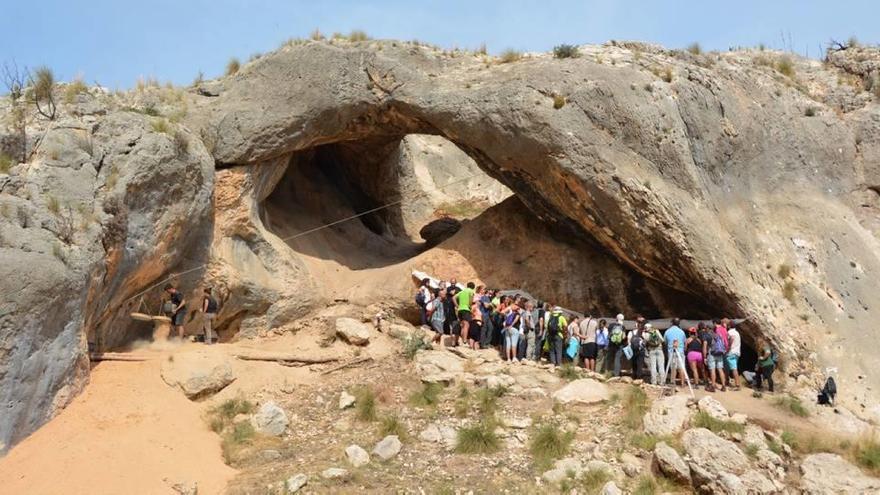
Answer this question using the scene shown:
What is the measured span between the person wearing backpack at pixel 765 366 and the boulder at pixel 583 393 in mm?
3027

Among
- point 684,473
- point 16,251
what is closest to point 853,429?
point 684,473

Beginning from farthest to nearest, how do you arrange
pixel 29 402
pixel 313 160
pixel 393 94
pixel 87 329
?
pixel 313 160 < pixel 393 94 < pixel 87 329 < pixel 29 402

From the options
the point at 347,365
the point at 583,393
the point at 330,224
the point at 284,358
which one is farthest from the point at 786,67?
the point at 284,358

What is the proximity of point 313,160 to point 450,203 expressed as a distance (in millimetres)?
5971

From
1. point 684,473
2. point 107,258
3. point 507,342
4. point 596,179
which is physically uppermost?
point 596,179

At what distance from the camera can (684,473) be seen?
10570mm

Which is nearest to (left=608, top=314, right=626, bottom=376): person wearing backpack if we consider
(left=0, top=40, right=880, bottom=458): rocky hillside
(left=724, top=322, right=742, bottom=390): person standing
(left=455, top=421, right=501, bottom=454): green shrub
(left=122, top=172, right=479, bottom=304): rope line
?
(left=0, top=40, right=880, bottom=458): rocky hillside

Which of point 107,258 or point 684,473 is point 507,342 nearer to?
point 684,473

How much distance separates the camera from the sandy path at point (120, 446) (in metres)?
9.96

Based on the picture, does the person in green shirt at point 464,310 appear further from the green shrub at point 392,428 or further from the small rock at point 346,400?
the green shrub at point 392,428

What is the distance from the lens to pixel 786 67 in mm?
18484

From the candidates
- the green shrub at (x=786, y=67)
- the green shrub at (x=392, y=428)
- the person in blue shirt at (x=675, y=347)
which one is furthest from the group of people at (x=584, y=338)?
the green shrub at (x=786, y=67)

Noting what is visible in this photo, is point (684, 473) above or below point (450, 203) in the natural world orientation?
below

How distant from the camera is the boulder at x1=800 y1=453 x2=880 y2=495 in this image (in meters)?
10.7
